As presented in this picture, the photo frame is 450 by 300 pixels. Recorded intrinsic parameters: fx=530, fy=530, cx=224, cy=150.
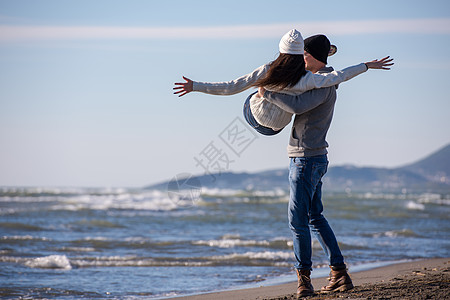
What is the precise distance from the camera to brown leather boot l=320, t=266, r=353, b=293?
13.3 ft

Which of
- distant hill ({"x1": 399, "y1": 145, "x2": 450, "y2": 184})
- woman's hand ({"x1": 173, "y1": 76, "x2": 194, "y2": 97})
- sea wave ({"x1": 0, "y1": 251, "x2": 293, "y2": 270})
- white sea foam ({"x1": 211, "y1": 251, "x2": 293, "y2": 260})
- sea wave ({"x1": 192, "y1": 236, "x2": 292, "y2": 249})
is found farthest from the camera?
distant hill ({"x1": 399, "y1": 145, "x2": 450, "y2": 184})

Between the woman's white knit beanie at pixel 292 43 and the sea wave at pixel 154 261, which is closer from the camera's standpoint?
the woman's white knit beanie at pixel 292 43

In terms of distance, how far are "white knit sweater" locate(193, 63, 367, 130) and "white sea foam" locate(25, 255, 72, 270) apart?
4563 mm

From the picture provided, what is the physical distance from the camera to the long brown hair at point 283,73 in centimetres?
353

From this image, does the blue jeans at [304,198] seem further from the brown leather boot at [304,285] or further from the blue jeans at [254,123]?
the blue jeans at [254,123]

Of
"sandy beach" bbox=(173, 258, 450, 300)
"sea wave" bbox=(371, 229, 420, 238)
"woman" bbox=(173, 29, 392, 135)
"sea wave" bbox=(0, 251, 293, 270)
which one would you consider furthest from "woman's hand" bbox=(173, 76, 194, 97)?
"sea wave" bbox=(371, 229, 420, 238)

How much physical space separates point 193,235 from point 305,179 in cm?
760

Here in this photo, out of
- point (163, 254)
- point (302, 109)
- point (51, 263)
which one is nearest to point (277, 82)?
point (302, 109)

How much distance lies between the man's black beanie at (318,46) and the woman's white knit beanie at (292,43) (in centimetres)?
22

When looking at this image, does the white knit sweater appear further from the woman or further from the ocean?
the ocean

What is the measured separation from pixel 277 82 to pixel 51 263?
16.6 ft

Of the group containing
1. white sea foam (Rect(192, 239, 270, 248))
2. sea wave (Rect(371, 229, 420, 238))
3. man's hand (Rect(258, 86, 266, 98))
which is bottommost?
sea wave (Rect(371, 229, 420, 238))

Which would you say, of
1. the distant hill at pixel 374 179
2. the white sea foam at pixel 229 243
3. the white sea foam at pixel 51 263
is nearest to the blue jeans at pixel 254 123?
the white sea foam at pixel 51 263

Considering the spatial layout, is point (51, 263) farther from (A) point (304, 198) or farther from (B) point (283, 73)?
(B) point (283, 73)
